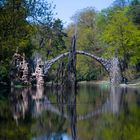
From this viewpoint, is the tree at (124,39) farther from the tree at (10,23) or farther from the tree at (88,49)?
the tree at (10,23)

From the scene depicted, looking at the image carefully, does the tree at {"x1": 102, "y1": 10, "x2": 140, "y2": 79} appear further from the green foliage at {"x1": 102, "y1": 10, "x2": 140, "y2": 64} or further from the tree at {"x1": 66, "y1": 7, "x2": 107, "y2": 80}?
the tree at {"x1": 66, "y1": 7, "x2": 107, "y2": 80}

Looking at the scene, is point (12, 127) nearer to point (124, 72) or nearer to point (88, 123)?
point (88, 123)

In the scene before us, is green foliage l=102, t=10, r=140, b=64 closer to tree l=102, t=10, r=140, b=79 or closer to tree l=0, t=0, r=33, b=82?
tree l=102, t=10, r=140, b=79

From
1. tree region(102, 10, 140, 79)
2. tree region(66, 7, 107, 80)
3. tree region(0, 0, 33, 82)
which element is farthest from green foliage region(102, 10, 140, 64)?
tree region(0, 0, 33, 82)

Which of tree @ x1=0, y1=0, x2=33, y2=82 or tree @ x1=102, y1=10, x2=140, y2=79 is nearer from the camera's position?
tree @ x1=0, y1=0, x2=33, y2=82

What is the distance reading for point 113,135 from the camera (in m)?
15.1

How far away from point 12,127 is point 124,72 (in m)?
56.6

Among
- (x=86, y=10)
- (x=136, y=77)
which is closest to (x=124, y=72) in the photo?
(x=136, y=77)

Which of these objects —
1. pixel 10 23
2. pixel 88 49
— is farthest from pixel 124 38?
pixel 10 23

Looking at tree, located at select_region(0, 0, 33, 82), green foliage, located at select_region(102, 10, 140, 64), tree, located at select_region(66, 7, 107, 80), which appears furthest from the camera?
tree, located at select_region(66, 7, 107, 80)

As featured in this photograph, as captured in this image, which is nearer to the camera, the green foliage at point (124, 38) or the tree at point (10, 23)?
the tree at point (10, 23)

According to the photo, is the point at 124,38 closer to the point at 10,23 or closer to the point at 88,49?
the point at 88,49

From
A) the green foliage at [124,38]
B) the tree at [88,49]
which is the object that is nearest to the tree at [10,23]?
the green foliage at [124,38]

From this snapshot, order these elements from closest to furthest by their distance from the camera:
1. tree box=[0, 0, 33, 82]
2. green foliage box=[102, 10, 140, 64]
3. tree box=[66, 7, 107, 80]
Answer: tree box=[0, 0, 33, 82]
green foliage box=[102, 10, 140, 64]
tree box=[66, 7, 107, 80]
